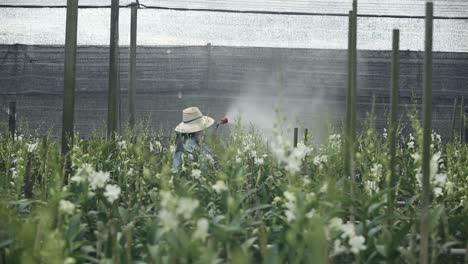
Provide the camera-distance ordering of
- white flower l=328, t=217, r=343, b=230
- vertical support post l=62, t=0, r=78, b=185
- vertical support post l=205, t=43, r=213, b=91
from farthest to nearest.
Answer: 1. vertical support post l=205, t=43, r=213, b=91
2. vertical support post l=62, t=0, r=78, b=185
3. white flower l=328, t=217, r=343, b=230

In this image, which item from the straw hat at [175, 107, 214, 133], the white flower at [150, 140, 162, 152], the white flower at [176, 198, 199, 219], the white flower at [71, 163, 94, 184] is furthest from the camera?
the straw hat at [175, 107, 214, 133]

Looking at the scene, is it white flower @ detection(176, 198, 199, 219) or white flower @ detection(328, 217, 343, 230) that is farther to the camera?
white flower @ detection(328, 217, 343, 230)

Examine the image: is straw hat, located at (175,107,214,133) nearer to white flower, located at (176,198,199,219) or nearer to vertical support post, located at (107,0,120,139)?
vertical support post, located at (107,0,120,139)

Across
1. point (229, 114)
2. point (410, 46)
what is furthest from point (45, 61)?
point (410, 46)

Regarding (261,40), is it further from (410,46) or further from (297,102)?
(410,46)

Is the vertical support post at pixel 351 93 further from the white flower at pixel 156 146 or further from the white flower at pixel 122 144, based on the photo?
the white flower at pixel 156 146

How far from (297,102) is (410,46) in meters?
1.63

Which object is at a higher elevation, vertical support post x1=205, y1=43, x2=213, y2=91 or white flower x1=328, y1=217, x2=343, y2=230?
vertical support post x1=205, y1=43, x2=213, y2=91

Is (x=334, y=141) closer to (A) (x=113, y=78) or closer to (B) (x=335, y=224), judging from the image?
(A) (x=113, y=78)

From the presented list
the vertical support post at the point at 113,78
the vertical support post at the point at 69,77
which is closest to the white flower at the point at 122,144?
the vertical support post at the point at 113,78

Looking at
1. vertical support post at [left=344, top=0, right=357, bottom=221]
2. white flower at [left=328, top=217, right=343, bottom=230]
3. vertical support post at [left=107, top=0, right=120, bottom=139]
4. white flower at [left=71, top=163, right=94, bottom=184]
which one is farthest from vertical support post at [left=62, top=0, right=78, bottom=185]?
white flower at [left=328, top=217, right=343, bottom=230]

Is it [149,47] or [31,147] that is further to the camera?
[149,47]

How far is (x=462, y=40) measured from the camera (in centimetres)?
913

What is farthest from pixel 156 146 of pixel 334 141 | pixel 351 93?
pixel 351 93
